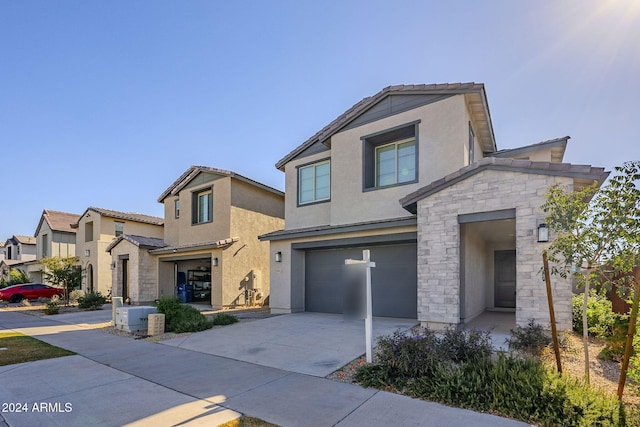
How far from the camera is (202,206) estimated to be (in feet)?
62.7

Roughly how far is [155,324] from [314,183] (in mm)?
7706

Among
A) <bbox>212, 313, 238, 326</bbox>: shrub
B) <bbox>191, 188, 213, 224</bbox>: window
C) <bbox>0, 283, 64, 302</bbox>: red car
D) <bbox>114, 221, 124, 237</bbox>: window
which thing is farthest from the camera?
<bbox>114, 221, 124, 237</bbox>: window

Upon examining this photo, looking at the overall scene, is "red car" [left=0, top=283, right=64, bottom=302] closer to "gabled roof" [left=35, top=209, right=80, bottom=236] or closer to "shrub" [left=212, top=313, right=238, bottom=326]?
"gabled roof" [left=35, top=209, right=80, bottom=236]

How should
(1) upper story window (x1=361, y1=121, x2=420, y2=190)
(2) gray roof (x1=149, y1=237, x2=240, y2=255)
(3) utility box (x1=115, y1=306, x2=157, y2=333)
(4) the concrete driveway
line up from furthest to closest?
(2) gray roof (x1=149, y1=237, x2=240, y2=255) < (1) upper story window (x1=361, y1=121, x2=420, y2=190) < (3) utility box (x1=115, y1=306, x2=157, y2=333) < (4) the concrete driveway

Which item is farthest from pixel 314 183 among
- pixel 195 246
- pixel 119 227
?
pixel 119 227

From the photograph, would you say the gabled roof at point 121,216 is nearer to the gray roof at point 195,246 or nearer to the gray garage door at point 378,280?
the gray roof at point 195,246

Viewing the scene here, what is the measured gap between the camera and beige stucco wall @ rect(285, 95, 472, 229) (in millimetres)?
10383

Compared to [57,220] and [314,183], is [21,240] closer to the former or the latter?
[57,220]

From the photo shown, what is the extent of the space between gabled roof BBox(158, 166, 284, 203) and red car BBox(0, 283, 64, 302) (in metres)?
12.0

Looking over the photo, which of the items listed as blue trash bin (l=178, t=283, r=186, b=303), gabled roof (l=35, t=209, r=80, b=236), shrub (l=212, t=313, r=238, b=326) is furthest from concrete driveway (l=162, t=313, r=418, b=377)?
gabled roof (l=35, t=209, r=80, b=236)

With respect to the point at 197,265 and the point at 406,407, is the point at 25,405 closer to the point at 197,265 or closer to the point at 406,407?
the point at 406,407

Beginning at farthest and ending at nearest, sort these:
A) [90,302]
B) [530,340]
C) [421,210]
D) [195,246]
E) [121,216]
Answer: [121,216] → [90,302] → [195,246] → [421,210] → [530,340]

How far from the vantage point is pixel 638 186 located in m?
4.54

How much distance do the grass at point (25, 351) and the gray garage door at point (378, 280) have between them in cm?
774
